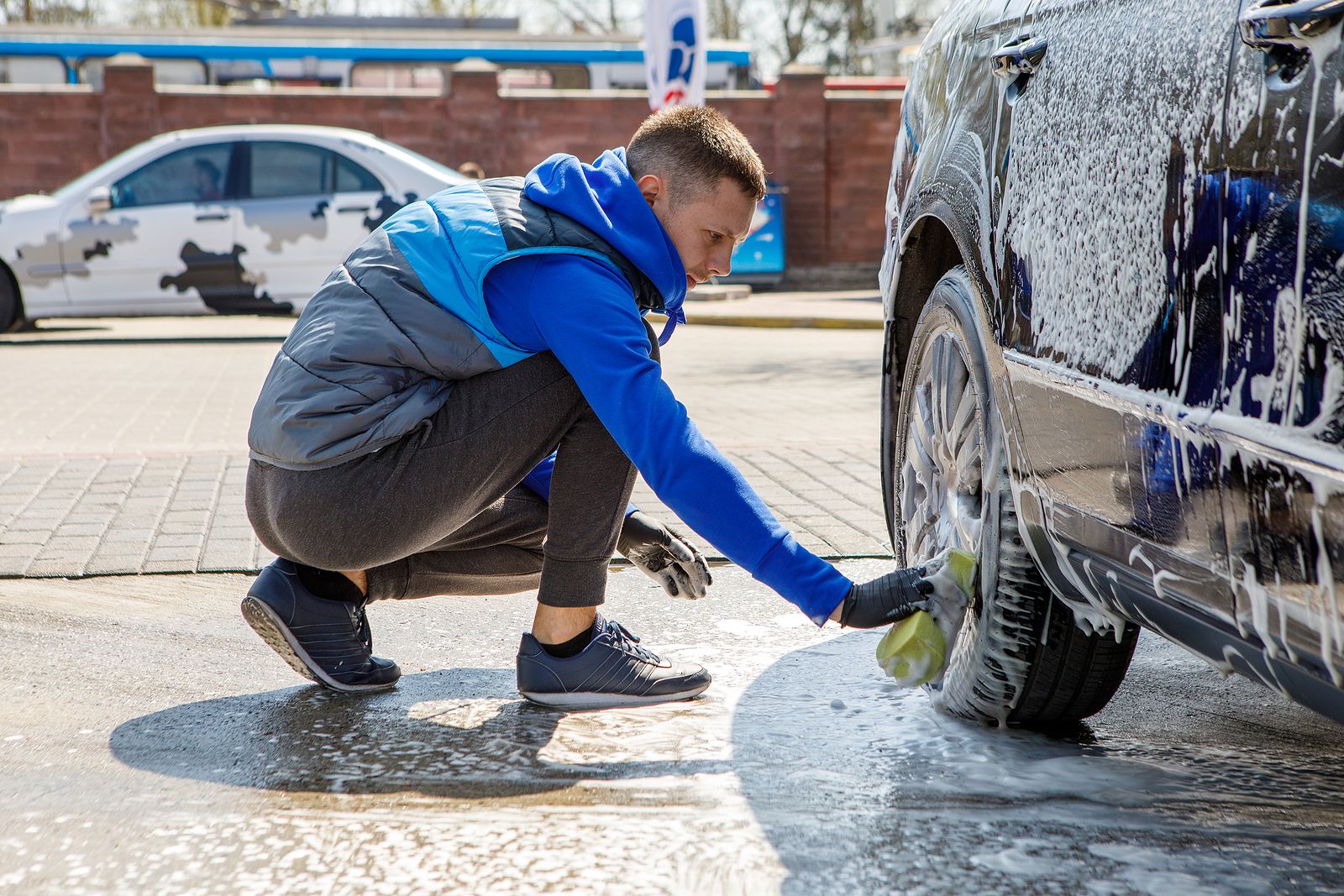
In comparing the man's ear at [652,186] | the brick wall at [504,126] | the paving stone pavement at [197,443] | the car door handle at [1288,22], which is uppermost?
the brick wall at [504,126]

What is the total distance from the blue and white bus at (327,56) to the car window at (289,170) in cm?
733

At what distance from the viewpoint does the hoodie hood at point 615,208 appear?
2.34 m

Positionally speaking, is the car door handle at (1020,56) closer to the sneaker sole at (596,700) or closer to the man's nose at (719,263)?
the man's nose at (719,263)

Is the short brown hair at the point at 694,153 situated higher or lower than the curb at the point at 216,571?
higher

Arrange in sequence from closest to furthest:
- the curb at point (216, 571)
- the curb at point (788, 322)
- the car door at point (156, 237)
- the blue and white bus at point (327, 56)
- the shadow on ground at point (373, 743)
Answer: the shadow on ground at point (373, 743)
the curb at point (216, 571)
the car door at point (156, 237)
the curb at point (788, 322)
the blue and white bus at point (327, 56)

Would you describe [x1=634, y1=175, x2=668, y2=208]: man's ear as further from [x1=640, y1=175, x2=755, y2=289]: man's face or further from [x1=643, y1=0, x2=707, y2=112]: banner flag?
[x1=643, y1=0, x2=707, y2=112]: banner flag

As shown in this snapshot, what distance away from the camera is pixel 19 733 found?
246cm

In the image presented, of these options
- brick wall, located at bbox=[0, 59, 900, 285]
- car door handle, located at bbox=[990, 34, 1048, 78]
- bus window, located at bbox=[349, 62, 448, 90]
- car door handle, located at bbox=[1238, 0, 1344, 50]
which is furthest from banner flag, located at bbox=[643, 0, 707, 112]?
car door handle, located at bbox=[1238, 0, 1344, 50]

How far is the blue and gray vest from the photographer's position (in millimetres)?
2359

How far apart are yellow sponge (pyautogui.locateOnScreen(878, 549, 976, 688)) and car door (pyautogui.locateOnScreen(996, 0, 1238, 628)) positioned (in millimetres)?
304

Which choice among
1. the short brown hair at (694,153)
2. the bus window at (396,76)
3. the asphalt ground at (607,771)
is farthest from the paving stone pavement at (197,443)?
the bus window at (396,76)

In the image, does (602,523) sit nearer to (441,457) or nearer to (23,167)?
(441,457)

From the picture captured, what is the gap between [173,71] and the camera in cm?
1839

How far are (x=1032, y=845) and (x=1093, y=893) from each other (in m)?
0.16
